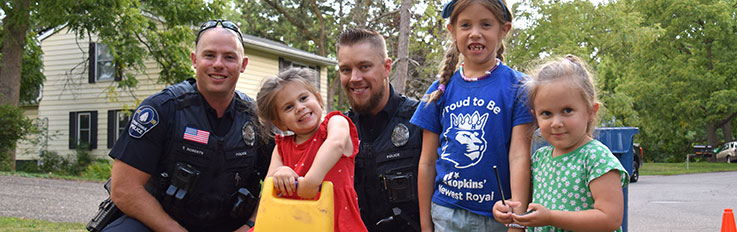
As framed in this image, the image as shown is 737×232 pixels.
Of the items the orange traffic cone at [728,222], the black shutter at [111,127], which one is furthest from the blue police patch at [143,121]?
the black shutter at [111,127]

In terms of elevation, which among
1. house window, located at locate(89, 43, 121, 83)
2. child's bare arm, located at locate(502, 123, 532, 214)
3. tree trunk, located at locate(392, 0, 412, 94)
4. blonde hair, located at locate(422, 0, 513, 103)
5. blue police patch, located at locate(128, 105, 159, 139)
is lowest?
child's bare arm, located at locate(502, 123, 532, 214)

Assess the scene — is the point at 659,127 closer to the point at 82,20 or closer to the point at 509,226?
the point at 82,20

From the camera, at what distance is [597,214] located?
8.45 feet

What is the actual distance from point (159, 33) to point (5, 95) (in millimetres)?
5409

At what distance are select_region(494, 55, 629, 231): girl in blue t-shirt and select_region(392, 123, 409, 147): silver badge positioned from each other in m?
1.10

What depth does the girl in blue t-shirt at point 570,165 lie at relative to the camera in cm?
258

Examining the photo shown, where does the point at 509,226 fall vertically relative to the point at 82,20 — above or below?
below

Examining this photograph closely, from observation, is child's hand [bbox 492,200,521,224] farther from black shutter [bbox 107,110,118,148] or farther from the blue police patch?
black shutter [bbox 107,110,118,148]

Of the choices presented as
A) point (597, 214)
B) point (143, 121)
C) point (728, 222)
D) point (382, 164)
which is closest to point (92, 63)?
point (143, 121)

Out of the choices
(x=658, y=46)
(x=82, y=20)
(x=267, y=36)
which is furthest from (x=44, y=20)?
(x=658, y=46)

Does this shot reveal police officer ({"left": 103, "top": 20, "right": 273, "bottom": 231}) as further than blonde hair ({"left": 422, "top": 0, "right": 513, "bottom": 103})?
Yes

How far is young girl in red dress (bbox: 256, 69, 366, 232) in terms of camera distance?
320cm

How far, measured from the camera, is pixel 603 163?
8.55ft

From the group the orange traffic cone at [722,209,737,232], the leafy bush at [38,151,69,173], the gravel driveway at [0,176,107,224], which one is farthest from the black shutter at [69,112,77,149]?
the orange traffic cone at [722,209,737,232]
